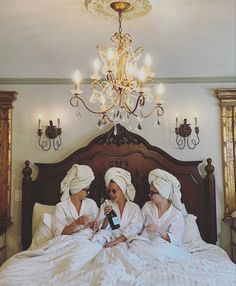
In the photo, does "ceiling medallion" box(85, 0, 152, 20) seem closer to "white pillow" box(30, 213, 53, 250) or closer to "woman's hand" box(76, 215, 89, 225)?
"woman's hand" box(76, 215, 89, 225)

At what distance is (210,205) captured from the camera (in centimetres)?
382

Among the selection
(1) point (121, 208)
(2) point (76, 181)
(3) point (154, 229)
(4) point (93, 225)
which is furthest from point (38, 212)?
(3) point (154, 229)

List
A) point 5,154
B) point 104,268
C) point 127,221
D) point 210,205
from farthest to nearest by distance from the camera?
point 5,154 < point 210,205 < point 127,221 < point 104,268

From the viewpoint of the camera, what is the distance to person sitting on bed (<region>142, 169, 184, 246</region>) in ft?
11.0

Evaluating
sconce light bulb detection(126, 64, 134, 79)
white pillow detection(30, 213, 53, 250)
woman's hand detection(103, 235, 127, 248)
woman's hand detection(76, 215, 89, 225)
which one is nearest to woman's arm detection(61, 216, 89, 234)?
woman's hand detection(76, 215, 89, 225)

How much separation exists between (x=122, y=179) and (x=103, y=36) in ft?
4.75

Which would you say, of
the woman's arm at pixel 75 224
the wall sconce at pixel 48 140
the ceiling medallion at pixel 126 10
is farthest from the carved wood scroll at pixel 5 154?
the ceiling medallion at pixel 126 10

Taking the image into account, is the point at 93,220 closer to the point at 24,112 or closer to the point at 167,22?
the point at 24,112

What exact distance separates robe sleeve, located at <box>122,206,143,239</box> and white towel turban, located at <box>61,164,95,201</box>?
56 centimetres

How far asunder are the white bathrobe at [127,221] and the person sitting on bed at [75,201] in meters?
0.13

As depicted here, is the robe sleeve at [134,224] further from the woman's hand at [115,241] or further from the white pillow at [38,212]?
the white pillow at [38,212]

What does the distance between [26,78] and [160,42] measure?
1.68 metres

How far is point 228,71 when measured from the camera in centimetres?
394

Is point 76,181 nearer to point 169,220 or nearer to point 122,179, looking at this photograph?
point 122,179
